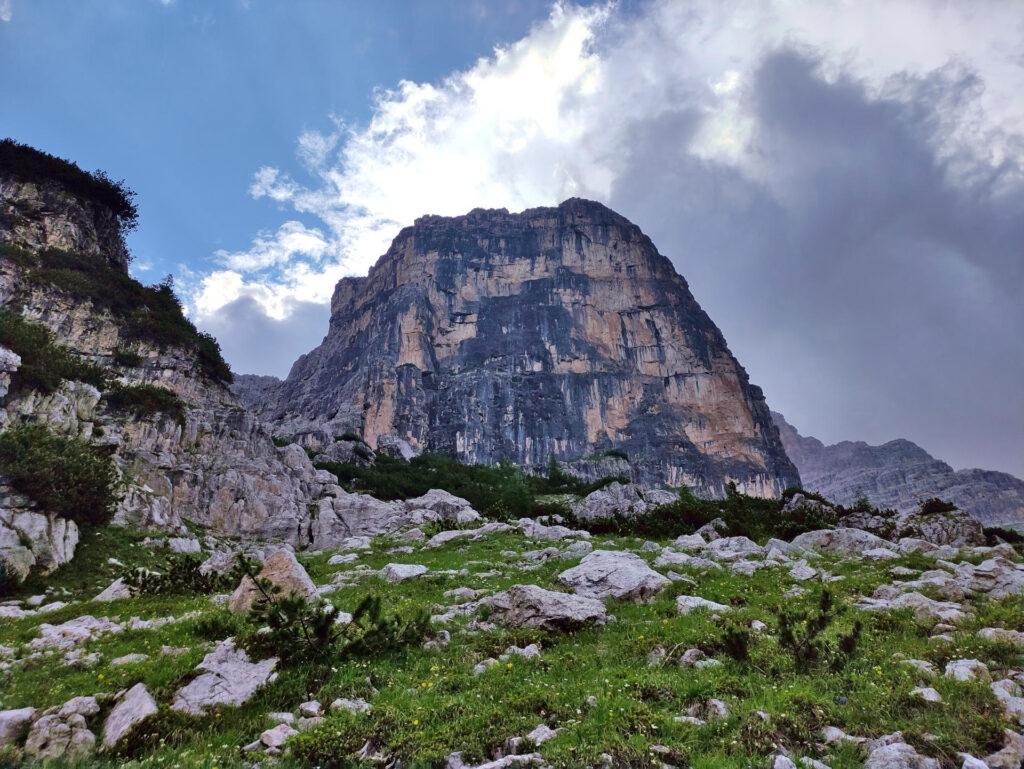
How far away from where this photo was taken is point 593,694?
795 centimetres

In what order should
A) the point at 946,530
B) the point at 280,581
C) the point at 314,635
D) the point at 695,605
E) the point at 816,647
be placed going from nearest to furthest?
the point at 816,647 < the point at 314,635 < the point at 280,581 < the point at 695,605 < the point at 946,530

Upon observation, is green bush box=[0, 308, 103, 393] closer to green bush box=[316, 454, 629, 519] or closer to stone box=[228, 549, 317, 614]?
stone box=[228, 549, 317, 614]

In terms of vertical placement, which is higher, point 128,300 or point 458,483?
point 128,300

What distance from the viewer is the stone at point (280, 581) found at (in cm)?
1245

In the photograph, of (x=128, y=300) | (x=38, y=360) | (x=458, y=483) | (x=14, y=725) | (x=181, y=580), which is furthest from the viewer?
(x=458, y=483)

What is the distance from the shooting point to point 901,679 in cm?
808

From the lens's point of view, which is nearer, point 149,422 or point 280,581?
point 280,581

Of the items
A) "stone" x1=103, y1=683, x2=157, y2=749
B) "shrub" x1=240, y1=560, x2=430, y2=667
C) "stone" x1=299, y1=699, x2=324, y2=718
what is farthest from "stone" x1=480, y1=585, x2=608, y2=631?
"stone" x1=103, y1=683, x2=157, y2=749

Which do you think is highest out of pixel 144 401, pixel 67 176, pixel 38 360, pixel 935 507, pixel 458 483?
pixel 67 176

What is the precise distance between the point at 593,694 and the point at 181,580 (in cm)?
1598

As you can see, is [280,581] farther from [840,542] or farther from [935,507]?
[935,507]

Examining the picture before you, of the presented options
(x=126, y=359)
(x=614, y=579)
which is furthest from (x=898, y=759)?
(x=126, y=359)

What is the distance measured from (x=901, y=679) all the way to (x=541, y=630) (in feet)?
20.5

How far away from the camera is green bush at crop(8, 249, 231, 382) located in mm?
42469
